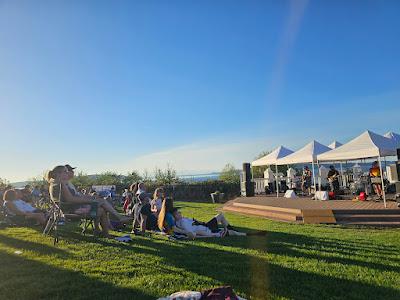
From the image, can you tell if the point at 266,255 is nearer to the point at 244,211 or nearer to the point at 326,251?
the point at 326,251

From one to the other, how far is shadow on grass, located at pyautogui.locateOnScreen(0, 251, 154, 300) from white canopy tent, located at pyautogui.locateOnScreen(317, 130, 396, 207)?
999 cm

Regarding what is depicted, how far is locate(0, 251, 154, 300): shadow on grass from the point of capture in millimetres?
3895

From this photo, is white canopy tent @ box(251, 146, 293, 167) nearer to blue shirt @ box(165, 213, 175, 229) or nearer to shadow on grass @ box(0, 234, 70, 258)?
blue shirt @ box(165, 213, 175, 229)

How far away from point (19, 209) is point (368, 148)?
10.9 metres

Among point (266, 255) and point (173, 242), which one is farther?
point (173, 242)

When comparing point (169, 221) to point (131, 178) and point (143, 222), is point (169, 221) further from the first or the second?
point (131, 178)

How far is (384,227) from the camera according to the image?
9.67 meters

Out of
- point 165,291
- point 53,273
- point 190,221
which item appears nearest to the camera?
point 165,291

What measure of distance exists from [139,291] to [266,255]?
2.46 meters

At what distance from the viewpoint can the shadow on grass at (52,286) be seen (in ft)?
12.8

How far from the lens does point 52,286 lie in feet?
13.8

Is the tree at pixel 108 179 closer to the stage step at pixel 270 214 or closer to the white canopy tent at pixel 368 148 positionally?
the stage step at pixel 270 214

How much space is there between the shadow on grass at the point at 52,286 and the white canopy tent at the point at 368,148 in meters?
9.99

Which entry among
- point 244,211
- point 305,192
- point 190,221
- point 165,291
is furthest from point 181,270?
point 305,192
